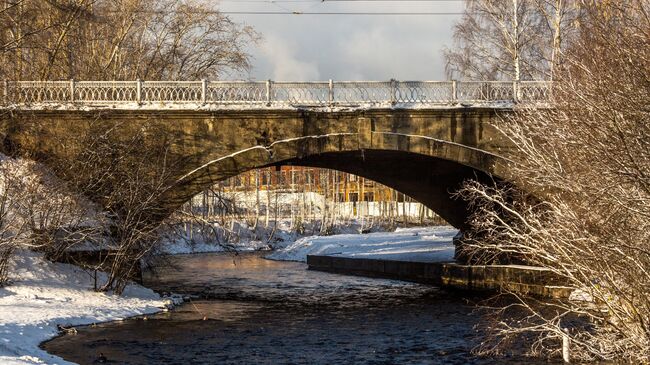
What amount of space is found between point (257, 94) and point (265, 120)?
29.9 inches

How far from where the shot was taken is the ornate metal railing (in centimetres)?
2547

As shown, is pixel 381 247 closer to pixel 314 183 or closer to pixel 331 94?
pixel 331 94

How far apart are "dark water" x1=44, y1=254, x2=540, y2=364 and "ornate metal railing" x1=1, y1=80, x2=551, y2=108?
560 centimetres

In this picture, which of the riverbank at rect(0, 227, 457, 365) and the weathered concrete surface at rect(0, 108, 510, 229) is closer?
the riverbank at rect(0, 227, 457, 365)

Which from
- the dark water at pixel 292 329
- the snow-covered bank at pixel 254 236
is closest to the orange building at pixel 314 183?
the snow-covered bank at pixel 254 236

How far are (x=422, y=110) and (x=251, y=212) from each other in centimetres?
3937

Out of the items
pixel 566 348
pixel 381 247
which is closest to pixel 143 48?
pixel 381 247

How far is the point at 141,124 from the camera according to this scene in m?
25.5

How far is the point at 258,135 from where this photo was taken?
26188mm

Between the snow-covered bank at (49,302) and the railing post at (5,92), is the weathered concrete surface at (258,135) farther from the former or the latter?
the snow-covered bank at (49,302)

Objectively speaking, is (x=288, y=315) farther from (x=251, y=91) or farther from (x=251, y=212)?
(x=251, y=212)

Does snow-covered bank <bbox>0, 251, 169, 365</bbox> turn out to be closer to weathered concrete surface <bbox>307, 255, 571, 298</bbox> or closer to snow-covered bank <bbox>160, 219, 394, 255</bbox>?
weathered concrete surface <bbox>307, 255, 571, 298</bbox>

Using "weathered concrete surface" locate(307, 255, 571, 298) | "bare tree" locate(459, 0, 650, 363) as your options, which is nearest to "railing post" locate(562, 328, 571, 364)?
"bare tree" locate(459, 0, 650, 363)

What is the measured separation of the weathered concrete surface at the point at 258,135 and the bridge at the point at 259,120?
0.03 m
